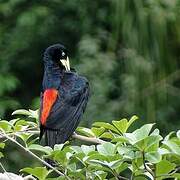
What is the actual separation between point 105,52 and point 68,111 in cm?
311

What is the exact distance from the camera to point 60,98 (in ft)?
13.4

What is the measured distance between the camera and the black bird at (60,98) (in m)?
3.84

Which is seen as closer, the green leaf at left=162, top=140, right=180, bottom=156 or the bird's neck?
the green leaf at left=162, top=140, right=180, bottom=156

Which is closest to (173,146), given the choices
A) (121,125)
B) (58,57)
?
(121,125)

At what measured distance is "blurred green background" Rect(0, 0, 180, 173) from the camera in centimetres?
670

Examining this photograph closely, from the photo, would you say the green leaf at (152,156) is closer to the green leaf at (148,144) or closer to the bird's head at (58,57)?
the green leaf at (148,144)

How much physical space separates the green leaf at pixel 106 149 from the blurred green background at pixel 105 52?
4059 mm

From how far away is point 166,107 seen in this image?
7203mm

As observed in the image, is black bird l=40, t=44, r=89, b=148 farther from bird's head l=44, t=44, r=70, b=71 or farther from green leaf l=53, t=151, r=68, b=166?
green leaf l=53, t=151, r=68, b=166

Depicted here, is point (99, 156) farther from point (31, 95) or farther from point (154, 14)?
point (31, 95)

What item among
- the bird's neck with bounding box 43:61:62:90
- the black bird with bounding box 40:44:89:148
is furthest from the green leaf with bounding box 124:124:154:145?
the bird's neck with bounding box 43:61:62:90

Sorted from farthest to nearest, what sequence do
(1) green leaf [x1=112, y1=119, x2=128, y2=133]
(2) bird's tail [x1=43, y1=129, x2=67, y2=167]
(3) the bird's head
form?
1. (3) the bird's head
2. (2) bird's tail [x1=43, y1=129, x2=67, y2=167]
3. (1) green leaf [x1=112, y1=119, x2=128, y2=133]

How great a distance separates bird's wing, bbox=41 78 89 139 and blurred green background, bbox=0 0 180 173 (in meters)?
2.45

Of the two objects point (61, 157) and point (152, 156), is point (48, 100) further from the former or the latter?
point (152, 156)
